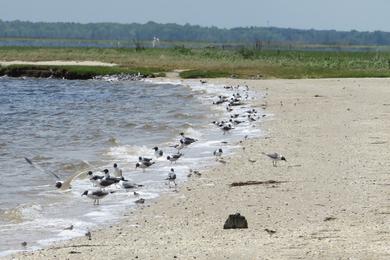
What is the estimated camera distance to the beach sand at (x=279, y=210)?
31.6 feet

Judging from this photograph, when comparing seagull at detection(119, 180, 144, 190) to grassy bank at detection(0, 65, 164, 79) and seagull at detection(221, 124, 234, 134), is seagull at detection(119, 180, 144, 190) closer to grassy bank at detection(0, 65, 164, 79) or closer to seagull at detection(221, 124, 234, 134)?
seagull at detection(221, 124, 234, 134)

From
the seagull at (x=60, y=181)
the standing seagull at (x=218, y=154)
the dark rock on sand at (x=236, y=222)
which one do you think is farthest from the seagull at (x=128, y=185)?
the dark rock on sand at (x=236, y=222)

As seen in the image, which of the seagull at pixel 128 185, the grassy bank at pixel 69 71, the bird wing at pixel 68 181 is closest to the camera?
the seagull at pixel 128 185

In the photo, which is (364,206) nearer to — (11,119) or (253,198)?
(253,198)

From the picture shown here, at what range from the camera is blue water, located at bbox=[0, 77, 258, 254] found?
12867 mm

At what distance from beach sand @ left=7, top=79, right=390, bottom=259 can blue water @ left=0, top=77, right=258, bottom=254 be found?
93 cm

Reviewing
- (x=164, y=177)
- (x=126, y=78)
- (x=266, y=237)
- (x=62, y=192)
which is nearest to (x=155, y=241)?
(x=266, y=237)

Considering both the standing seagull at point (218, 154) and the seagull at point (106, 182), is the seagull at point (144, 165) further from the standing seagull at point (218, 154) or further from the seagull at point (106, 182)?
the seagull at point (106, 182)

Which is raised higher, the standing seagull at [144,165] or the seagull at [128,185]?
the seagull at [128,185]

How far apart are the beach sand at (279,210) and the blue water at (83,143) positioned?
3.04ft

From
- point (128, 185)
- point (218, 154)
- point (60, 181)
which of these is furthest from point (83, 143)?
point (128, 185)

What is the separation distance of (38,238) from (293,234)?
3.98 metres

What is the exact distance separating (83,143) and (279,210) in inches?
501

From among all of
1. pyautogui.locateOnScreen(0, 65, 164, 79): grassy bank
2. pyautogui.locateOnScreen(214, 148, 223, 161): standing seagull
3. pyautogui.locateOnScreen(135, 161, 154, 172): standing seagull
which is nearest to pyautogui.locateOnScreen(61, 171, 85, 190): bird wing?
pyautogui.locateOnScreen(135, 161, 154, 172): standing seagull
